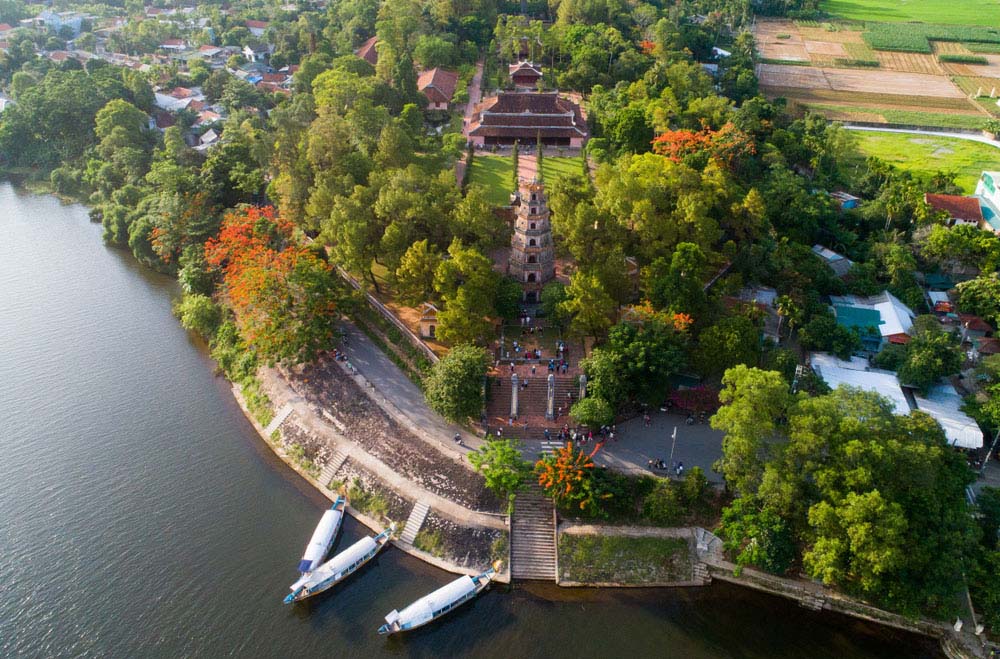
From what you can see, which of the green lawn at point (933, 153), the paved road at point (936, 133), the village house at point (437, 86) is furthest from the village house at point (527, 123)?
the paved road at point (936, 133)

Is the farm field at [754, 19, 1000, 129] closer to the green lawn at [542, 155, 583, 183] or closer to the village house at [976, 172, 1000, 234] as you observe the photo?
the village house at [976, 172, 1000, 234]

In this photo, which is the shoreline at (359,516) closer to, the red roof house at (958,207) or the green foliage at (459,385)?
the green foliage at (459,385)

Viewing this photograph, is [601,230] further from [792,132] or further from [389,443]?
[792,132]

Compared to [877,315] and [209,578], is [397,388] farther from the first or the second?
[877,315]

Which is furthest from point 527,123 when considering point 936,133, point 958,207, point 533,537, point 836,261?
point 936,133

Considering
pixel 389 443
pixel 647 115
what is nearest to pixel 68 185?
pixel 389 443

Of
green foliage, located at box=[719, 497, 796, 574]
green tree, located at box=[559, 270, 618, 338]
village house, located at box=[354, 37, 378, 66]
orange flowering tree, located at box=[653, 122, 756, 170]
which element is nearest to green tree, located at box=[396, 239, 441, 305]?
green tree, located at box=[559, 270, 618, 338]

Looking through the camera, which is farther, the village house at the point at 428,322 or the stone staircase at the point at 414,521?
the village house at the point at 428,322

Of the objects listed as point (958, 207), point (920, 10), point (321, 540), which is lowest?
point (321, 540)
